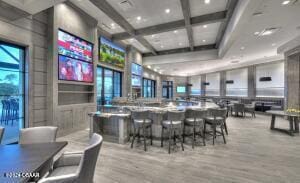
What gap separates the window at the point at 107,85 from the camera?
Result: 23.0 feet

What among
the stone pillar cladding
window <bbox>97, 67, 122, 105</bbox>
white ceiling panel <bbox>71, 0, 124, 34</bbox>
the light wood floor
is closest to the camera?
the light wood floor

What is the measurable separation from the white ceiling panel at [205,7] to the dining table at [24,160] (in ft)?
16.9

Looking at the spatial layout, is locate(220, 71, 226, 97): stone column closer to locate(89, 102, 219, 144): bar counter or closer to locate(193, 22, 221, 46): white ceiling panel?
locate(193, 22, 221, 46): white ceiling panel

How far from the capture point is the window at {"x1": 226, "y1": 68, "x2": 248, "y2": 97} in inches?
475

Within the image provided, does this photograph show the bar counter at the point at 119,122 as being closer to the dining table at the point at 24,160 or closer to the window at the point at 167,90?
the dining table at the point at 24,160

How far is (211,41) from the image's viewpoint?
26.5 feet

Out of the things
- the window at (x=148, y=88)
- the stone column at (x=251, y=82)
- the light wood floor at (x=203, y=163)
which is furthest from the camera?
the window at (x=148, y=88)

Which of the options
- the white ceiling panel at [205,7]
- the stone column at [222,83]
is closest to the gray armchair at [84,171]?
the white ceiling panel at [205,7]

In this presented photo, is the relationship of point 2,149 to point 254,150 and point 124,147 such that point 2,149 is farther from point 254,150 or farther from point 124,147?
point 254,150

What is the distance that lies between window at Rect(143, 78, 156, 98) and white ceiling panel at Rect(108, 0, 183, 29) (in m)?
7.53

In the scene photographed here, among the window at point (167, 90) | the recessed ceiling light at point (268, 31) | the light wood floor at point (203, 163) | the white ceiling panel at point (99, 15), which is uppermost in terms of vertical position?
the white ceiling panel at point (99, 15)

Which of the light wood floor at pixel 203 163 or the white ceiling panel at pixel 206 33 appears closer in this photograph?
the light wood floor at pixel 203 163

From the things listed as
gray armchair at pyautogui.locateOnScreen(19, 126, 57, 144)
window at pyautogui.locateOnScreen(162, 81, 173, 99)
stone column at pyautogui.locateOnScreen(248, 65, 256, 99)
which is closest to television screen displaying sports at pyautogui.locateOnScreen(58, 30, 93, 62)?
gray armchair at pyautogui.locateOnScreen(19, 126, 57, 144)

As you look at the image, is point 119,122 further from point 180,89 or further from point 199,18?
point 180,89
